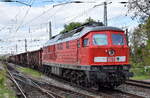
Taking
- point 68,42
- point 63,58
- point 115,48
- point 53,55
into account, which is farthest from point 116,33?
point 53,55

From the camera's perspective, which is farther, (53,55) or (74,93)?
(53,55)

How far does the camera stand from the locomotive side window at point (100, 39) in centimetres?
1822

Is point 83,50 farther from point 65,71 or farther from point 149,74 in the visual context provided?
point 149,74

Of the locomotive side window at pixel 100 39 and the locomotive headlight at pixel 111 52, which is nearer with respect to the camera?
the locomotive headlight at pixel 111 52

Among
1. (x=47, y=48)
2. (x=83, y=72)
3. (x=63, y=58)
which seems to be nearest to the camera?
(x=83, y=72)

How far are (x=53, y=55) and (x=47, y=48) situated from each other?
3.85 metres

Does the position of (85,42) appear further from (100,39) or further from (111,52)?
(111,52)

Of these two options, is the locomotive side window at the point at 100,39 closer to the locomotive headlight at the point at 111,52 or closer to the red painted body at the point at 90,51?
the red painted body at the point at 90,51

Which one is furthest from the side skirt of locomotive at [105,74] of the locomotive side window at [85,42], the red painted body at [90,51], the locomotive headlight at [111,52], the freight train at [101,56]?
the locomotive side window at [85,42]

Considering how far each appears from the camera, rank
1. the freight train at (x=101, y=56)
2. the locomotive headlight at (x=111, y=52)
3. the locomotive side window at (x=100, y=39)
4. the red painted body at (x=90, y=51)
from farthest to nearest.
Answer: the locomotive side window at (x=100, y=39)
the locomotive headlight at (x=111, y=52)
the red painted body at (x=90, y=51)
the freight train at (x=101, y=56)

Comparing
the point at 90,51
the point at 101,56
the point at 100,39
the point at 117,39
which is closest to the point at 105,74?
the point at 101,56

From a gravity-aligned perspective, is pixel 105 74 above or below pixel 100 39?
below

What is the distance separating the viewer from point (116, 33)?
61.5ft

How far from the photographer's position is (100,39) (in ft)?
60.3
